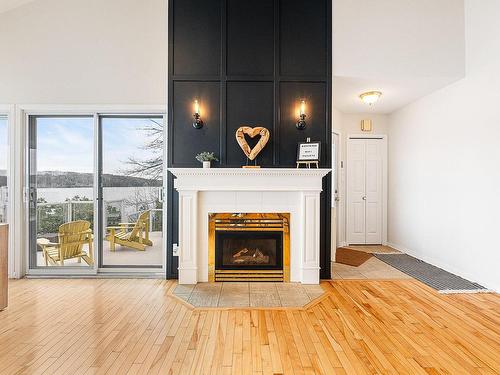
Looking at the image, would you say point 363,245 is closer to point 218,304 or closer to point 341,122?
point 341,122

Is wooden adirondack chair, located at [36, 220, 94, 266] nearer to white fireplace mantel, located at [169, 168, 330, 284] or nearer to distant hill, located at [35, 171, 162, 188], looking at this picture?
distant hill, located at [35, 171, 162, 188]

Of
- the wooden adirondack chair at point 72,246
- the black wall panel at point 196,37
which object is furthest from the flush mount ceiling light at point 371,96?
the wooden adirondack chair at point 72,246

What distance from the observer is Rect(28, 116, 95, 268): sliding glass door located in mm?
4242

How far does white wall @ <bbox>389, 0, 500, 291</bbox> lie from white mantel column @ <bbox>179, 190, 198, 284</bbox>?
138 inches

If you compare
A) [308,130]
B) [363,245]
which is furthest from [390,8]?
[363,245]

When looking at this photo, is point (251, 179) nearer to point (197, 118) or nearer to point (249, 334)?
point (197, 118)

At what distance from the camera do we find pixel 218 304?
10.6 ft

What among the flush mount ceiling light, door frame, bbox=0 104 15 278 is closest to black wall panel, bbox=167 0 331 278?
the flush mount ceiling light

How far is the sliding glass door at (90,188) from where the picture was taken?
424 cm

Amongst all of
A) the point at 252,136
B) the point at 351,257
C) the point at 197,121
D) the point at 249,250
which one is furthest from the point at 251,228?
the point at 351,257

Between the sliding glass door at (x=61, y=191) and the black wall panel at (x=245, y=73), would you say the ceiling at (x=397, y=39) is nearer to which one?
the black wall panel at (x=245, y=73)

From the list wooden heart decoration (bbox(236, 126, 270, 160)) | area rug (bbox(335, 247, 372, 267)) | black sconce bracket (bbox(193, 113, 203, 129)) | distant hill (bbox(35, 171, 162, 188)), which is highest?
black sconce bracket (bbox(193, 113, 203, 129))

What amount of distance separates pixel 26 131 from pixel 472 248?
597 cm

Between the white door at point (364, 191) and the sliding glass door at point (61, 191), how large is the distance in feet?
14.7
